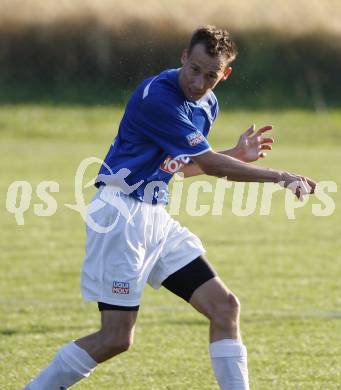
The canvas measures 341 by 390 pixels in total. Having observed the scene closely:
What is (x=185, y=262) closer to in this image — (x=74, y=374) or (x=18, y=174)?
(x=74, y=374)

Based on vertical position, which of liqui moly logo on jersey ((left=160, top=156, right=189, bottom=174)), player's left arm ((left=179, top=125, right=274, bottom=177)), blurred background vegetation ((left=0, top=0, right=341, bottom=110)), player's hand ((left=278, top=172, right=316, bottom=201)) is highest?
blurred background vegetation ((left=0, top=0, right=341, bottom=110))

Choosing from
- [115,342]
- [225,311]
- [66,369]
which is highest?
[225,311]

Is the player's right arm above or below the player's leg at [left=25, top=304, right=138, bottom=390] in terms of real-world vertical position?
above

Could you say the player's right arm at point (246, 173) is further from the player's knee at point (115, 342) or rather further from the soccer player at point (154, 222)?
the player's knee at point (115, 342)

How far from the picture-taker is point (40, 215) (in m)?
13.4

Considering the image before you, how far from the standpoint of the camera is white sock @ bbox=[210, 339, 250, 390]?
4988 mm

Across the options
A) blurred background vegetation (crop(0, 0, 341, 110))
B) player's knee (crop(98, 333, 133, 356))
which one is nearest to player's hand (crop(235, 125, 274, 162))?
player's knee (crop(98, 333, 133, 356))

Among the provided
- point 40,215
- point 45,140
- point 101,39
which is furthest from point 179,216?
point 101,39

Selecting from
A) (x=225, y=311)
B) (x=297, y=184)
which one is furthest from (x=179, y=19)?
(x=297, y=184)

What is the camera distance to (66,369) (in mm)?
5012

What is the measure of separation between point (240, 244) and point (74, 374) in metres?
6.51

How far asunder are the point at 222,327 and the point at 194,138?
933 millimetres

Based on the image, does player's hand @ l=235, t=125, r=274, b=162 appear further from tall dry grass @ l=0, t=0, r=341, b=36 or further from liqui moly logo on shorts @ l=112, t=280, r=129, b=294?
tall dry grass @ l=0, t=0, r=341, b=36

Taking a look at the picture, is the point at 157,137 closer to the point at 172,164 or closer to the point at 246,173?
the point at 172,164
